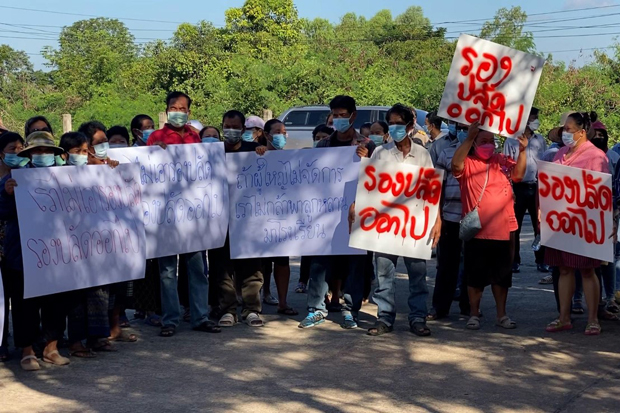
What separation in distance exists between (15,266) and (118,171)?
3.91 feet

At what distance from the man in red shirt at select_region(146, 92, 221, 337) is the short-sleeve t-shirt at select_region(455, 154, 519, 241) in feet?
7.91

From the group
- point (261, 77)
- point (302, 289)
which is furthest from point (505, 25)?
point (302, 289)

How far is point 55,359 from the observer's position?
23.4 feet

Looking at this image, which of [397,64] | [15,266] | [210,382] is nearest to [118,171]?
[15,266]

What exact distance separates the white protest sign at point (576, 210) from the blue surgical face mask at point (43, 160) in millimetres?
4022

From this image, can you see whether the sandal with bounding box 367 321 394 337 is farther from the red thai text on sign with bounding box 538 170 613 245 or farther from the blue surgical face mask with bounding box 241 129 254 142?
the blue surgical face mask with bounding box 241 129 254 142

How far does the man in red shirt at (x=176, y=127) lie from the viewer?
327 inches

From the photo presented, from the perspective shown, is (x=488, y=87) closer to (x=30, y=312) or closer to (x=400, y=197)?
(x=400, y=197)

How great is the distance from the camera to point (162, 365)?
23.4 feet

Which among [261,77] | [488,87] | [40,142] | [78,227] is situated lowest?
[78,227]

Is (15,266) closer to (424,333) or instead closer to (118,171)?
(118,171)

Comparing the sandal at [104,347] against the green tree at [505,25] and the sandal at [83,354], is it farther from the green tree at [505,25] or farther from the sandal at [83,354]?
the green tree at [505,25]

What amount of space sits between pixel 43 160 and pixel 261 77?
26778mm

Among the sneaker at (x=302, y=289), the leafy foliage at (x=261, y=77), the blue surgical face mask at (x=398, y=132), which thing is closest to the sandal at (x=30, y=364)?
the blue surgical face mask at (x=398, y=132)
